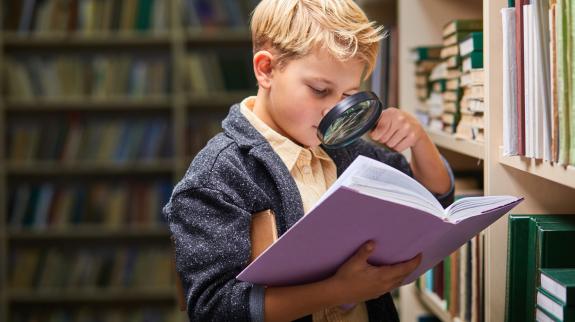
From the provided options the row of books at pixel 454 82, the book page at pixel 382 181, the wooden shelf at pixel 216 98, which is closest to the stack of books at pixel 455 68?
the row of books at pixel 454 82

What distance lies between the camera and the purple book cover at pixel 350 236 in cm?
95

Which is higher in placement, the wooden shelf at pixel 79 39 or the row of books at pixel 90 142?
the wooden shelf at pixel 79 39

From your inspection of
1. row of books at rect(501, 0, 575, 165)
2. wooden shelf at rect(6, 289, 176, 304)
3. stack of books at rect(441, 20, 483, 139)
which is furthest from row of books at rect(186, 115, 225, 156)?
row of books at rect(501, 0, 575, 165)

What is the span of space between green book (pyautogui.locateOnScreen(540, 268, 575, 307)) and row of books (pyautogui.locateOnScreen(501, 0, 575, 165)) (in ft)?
0.52

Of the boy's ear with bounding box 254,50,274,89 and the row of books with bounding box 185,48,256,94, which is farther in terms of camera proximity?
the row of books with bounding box 185,48,256,94

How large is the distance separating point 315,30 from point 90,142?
297 cm

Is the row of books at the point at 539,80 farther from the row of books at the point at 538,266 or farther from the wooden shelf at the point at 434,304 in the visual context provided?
the wooden shelf at the point at 434,304

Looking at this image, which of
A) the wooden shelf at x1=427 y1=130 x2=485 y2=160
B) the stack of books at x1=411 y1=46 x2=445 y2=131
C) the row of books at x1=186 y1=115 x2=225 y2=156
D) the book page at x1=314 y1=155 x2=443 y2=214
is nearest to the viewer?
the book page at x1=314 y1=155 x2=443 y2=214

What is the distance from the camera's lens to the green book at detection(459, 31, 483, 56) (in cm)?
150

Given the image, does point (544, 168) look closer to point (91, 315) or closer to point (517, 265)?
point (517, 265)

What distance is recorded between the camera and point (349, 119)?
47.3 inches

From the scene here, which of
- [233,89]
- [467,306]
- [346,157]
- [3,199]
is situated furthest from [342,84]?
[3,199]

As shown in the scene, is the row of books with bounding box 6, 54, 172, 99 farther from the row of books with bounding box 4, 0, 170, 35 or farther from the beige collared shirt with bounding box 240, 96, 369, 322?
the beige collared shirt with bounding box 240, 96, 369, 322

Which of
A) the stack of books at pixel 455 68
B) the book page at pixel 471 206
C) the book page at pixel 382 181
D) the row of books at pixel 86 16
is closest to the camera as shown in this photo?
the book page at pixel 382 181
